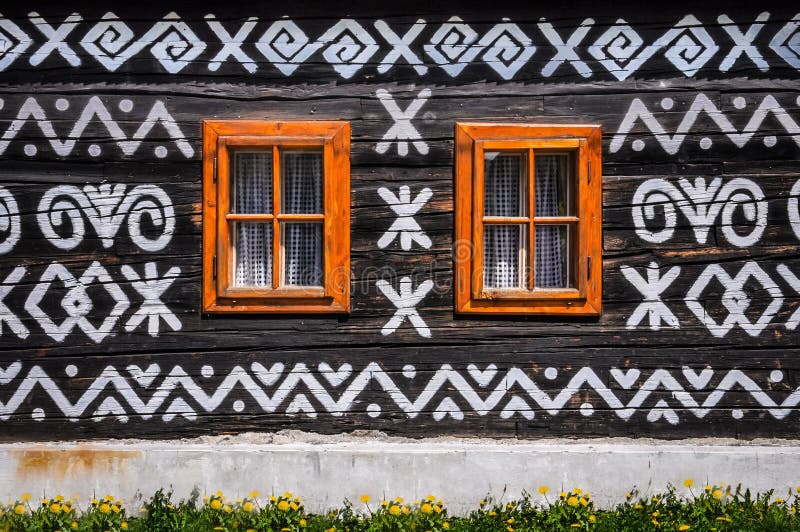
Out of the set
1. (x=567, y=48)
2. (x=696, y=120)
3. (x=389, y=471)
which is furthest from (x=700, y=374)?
(x=567, y=48)

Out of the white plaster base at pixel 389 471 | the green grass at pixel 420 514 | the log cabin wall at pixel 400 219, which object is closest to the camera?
the green grass at pixel 420 514

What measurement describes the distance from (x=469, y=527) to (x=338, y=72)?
2.88 m

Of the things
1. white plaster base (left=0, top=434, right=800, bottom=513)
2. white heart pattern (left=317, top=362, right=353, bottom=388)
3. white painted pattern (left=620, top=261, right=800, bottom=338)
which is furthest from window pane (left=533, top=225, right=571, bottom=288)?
white heart pattern (left=317, top=362, right=353, bottom=388)

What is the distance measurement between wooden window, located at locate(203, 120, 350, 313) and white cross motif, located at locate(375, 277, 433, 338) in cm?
27

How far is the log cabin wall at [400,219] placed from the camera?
432 centimetres

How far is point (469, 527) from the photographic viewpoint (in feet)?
13.1

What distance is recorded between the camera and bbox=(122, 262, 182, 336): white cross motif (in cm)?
434

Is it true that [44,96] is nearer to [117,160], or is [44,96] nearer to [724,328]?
[117,160]

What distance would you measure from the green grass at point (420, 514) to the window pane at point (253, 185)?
1.77 m

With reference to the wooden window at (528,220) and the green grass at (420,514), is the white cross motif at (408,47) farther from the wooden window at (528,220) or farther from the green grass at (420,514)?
the green grass at (420,514)

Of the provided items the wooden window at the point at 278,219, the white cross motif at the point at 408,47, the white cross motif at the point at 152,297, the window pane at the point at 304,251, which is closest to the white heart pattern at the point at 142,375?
the white cross motif at the point at 152,297

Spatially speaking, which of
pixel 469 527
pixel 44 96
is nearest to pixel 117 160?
pixel 44 96

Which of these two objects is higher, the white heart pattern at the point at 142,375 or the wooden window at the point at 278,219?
the wooden window at the point at 278,219

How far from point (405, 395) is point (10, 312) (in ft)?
8.37
